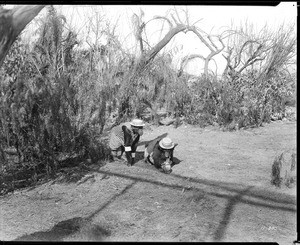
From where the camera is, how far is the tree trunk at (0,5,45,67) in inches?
126

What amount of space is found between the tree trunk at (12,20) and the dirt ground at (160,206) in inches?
73.9

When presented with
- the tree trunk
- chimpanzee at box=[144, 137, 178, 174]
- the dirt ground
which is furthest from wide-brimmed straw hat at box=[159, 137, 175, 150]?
the tree trunk

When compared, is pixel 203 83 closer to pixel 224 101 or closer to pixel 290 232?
pixel 224 101

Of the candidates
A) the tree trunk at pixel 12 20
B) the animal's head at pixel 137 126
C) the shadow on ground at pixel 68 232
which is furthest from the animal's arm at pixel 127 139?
the tree trunk at pixel 12 20

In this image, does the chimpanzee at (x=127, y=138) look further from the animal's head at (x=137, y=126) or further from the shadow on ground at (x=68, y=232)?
the shadow on ground at (x=68, y=232)

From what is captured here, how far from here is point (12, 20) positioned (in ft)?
10.6

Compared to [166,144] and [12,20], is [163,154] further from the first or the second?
[12,20]

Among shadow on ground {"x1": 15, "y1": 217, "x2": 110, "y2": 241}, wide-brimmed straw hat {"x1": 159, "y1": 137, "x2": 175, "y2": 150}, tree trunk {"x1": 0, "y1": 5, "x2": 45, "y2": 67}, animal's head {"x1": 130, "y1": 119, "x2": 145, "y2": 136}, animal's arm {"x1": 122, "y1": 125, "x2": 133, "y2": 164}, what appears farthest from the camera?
animal's arm {"x1": 122, "y1": 125, "x2": 133, "y2": 164}

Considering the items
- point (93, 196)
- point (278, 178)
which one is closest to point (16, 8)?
point (93, 196)

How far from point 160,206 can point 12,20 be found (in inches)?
98.4

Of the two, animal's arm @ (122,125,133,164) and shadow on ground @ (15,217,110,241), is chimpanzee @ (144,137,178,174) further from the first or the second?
shadow on ground @ (15,217,110,241)

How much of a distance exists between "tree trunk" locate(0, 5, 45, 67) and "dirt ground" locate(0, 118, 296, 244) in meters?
1.88

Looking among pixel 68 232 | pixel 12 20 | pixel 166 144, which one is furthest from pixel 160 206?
pixel 12 20

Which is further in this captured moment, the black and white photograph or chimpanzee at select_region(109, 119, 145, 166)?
chimpanzee at select_region(109, 119, 145, 166)
